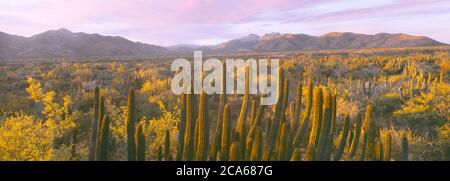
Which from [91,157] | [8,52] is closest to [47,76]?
[91,157]

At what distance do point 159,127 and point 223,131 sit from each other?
11.0 feet

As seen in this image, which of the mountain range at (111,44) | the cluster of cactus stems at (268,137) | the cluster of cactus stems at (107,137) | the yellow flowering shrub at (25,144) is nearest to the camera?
the cluster of cactus stems at (107,137)

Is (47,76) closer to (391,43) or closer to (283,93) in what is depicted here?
(283,93)

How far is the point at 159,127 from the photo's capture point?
8742 millimetres

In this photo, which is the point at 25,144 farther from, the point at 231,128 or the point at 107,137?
the point at 231,128

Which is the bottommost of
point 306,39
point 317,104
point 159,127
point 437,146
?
point 437,146

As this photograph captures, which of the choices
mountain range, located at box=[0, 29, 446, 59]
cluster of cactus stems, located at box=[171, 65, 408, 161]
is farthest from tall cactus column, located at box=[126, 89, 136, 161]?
mountain range, located at box=[0, 29, 446, 59]

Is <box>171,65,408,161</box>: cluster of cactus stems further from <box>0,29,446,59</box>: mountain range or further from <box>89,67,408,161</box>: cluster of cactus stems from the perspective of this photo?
<box>0,29,446,59</box>: mountain range

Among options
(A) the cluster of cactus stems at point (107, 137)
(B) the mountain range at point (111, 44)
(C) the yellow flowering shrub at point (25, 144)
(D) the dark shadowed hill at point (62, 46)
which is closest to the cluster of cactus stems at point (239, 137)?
(A) the cluster of cactus stems at point (107, 137)

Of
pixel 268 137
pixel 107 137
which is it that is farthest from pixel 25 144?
pixel 268 137

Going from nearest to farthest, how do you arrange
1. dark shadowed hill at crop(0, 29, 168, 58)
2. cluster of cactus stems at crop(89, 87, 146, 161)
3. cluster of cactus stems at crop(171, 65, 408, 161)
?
cluster of cactus stems at crop(89, 87, 146, 161) → cluster of cactus stems at crop(171, 65, 408, 161) → dark shadowed hill at crop(0, 29, 168, 58)

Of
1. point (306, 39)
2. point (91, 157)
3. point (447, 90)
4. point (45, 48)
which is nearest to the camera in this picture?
point (91, 157)

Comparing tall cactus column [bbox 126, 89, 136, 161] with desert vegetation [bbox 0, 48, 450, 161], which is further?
desert vegetation [bbox 0, 48, 450, 161]

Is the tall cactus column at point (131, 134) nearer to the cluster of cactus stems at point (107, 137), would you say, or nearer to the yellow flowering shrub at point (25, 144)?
the cluster of cactus stems at point (107, 137)
